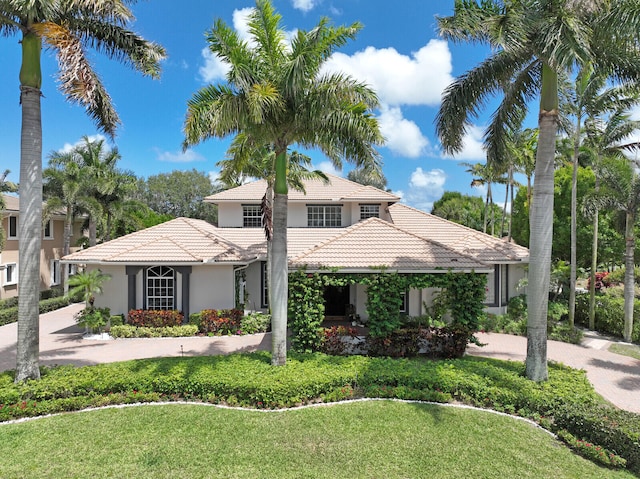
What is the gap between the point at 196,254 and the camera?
1719 cm

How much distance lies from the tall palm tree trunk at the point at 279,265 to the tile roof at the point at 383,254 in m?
1.62

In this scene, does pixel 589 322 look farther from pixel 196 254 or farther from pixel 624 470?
pixel 196 254

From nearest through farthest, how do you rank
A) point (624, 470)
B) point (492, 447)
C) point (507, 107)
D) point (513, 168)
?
1. point (624, 470)
2. point (492, 447)
3. point (507, 107)
4. point (513, 168)

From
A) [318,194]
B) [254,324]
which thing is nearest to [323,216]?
[318,194]

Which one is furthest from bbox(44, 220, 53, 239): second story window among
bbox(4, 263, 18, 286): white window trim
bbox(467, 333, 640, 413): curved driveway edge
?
bbox(467, 333, 640, 413): curved driveway edge

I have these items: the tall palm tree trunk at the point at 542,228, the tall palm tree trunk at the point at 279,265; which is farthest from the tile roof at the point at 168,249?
the tall palm tree trunk at the point at 542,228

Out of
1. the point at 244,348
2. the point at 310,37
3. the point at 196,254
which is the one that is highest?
the point at 310,37

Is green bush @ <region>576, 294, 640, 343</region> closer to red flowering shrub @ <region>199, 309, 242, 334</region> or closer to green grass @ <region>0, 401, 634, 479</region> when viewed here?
green grass @ <region>0, 401, 634, 479</region>

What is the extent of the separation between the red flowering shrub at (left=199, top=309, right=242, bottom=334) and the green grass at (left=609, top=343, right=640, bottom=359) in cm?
1634

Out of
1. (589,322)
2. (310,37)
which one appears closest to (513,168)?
(589,322)

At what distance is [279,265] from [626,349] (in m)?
15.2

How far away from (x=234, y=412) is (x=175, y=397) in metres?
1.90

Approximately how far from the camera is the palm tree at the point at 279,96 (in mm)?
9234

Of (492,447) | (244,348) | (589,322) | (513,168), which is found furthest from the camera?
(513,168)
